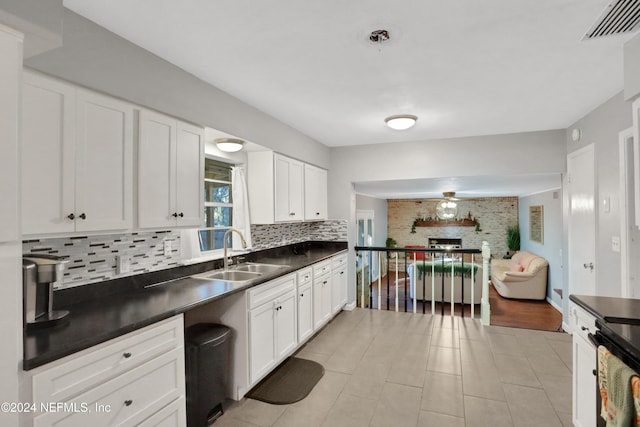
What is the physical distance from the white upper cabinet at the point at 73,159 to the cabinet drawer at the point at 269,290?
104cm

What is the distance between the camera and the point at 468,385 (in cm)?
269

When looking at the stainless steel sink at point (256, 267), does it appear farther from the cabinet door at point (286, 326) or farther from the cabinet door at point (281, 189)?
the cabinet door at point (281, 189)

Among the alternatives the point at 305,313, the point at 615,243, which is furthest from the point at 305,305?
the point at 615,243

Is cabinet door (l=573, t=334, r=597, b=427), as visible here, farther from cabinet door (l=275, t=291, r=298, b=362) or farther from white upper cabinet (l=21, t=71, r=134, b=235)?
white upper cabinet (l=21, t=71, r=134, b=235)

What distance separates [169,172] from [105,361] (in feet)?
4.01

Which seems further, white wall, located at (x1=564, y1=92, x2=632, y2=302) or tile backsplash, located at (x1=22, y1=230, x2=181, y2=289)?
white wall, located at (x1=564, y1=92, x2=632, y2=302)

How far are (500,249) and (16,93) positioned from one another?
35.0 feet

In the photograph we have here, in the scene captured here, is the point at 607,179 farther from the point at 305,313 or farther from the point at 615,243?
the point at 305,313

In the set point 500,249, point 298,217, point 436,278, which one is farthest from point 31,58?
point 500,249

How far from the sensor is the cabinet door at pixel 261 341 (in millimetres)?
2506

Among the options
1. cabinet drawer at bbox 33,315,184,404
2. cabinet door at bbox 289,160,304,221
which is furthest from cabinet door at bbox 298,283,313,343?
cabinet drawer at bbox 33,315,184,404

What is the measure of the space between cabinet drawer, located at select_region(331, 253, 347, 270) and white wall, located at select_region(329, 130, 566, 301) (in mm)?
239

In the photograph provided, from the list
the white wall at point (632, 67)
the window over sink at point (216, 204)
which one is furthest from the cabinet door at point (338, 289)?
the white wall at point (632, 67)

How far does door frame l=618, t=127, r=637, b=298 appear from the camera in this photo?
260cm
